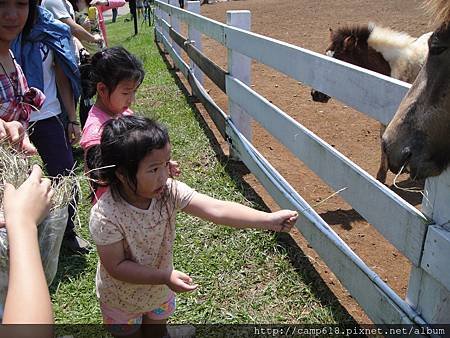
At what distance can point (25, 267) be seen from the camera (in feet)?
3.54

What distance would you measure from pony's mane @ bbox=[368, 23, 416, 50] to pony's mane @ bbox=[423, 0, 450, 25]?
9.97 feet

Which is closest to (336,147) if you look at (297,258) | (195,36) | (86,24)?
(297,258)

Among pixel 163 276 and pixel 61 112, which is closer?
pixel 163 276

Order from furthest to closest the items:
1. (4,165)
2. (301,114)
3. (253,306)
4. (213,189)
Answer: (301,114) < (213,189) < (253,306) < (4,165)

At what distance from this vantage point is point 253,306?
2.66m

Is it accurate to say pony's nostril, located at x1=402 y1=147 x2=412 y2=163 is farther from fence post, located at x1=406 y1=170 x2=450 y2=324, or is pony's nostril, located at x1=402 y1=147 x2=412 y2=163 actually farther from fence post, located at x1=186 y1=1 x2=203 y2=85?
fence post, located at x1=186 y1=1 x2=203 y2=85

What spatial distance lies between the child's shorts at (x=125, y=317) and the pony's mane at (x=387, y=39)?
4048 millimetres

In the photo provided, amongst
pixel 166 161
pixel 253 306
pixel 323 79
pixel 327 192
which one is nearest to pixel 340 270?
pixel 253 306

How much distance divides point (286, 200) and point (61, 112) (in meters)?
1.73

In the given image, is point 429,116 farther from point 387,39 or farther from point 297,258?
point 387,39

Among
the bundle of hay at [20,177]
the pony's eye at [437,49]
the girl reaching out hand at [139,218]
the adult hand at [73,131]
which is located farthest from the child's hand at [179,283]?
the adult hand at [73,131]

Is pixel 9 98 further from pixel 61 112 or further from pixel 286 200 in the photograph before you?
pixel 286 200

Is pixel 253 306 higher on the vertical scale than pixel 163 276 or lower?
lower

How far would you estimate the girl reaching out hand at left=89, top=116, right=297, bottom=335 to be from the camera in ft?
→ 5.72
